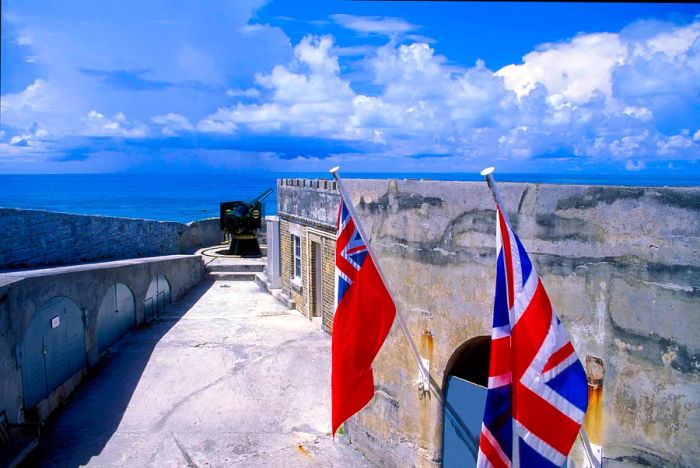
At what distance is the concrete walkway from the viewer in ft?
29.5

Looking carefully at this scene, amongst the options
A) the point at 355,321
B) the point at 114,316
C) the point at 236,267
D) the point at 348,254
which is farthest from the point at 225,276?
the point at 355,321

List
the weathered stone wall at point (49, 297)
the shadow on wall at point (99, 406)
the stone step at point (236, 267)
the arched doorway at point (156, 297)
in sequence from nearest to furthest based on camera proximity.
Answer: the weathered stone wall at point (49, 297), the shadow on wall at point (99, 406), the arched doorway at point (156, 297), the stone step at point (236, 267)

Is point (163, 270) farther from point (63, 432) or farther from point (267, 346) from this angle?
point (63, 432)

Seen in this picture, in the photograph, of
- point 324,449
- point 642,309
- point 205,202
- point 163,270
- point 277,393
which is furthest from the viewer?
point 205,202

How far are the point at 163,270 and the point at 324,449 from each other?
966 centimetres

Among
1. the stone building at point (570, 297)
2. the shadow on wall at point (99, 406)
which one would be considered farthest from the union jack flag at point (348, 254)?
the shadow on wall at point (99, 406)

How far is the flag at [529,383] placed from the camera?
14.6 ft

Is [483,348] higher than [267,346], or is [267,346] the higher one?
[483,348]

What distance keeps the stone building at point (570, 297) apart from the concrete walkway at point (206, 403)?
211 centimetres

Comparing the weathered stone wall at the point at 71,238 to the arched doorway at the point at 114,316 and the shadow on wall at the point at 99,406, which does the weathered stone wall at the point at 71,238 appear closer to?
the arched doorway at the point at 114,316

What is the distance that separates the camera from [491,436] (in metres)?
4.68

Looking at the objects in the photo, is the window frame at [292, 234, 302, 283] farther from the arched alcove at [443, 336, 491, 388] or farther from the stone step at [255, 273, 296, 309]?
the arched alcove at [443, 336, 491, 388]

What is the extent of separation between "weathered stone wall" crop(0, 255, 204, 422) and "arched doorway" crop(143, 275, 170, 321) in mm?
197

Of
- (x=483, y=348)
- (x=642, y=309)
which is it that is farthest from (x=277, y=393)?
(x=642, y=309)
